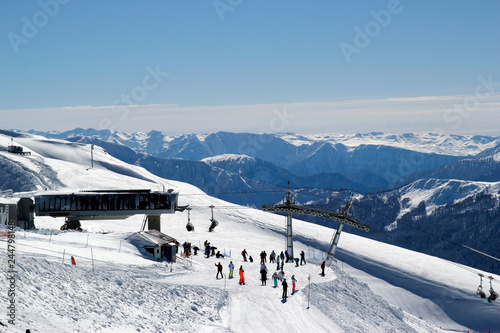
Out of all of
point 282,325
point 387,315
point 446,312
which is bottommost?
point 446,312

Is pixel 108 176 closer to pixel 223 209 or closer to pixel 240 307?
pixel 223 209

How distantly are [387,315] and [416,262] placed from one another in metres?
45.1

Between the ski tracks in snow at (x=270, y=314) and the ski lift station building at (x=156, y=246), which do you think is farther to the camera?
the ski lift station building at (x=156, y=246)

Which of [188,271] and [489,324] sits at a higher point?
[188,271]

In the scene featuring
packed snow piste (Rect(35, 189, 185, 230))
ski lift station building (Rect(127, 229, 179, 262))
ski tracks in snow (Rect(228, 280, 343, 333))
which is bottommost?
ski tracks in snow (Rect(228, 280, 343, 333))

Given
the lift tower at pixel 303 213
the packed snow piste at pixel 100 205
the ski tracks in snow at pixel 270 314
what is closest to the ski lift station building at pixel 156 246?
the ski tracks in snow at pixel 270 314

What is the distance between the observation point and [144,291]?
27688 mm

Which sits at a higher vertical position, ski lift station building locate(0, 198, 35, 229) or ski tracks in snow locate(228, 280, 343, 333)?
ski lift station building locate(0, 198, 35, 229)

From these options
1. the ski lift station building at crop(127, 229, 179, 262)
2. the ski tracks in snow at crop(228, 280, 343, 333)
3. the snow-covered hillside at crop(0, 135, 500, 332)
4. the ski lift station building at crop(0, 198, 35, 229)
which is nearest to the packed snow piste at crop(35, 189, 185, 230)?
the snow-covered hillside at crop(0, 135, 500, 332)

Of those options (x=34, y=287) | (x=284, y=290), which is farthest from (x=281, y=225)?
(x=34, y=287)

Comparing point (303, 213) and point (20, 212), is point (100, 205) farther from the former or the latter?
point (303, 213)

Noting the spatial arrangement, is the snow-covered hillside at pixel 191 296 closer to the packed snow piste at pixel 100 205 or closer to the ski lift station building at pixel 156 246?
the ski lift station building at pixel 156 246

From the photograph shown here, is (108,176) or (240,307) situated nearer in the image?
(240,307)

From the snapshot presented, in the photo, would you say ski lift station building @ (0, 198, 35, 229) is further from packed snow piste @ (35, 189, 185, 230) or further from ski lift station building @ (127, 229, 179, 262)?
ski lift station building @ (127, 229, 179, 262)
